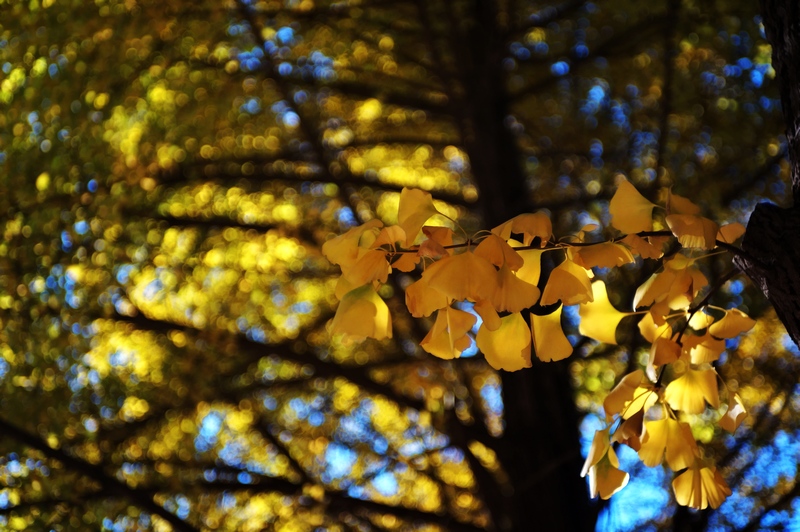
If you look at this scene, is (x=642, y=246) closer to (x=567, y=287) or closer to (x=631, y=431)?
(x=567, y=287)

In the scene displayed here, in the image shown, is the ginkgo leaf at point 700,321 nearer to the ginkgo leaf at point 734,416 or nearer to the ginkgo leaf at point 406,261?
the ginkgo leaf at point 734,416

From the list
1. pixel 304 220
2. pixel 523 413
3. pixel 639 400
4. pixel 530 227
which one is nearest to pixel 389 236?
pixel 530 227

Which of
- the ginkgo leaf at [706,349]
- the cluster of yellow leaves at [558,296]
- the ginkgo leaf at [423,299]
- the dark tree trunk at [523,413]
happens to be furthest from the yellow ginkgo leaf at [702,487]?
the dark tree trunk at [523,413]

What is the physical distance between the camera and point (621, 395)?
0.87m

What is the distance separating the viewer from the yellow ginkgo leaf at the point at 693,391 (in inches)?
37.5

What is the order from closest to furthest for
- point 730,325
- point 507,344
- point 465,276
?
point 465,276 → point 507,344 → point 730,325

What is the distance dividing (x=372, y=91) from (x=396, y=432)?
1530 mm

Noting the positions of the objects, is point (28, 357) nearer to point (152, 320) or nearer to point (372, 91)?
point (152, 320)

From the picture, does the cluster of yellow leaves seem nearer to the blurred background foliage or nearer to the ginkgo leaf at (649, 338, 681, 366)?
the ginkgo leaf at (649, 338, 681, 366)

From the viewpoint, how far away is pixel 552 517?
2.43m

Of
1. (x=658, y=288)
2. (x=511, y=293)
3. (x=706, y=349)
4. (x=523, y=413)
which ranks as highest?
(x=511, y=293)

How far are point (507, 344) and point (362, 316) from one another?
158 millimetres

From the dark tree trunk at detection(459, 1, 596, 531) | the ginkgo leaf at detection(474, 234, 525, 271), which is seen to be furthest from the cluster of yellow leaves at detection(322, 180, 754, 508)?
the dark tree trunk at detection(459, 1, 596, 531)

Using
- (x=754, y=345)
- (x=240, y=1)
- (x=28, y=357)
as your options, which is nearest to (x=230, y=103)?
(x=240, y=1)
